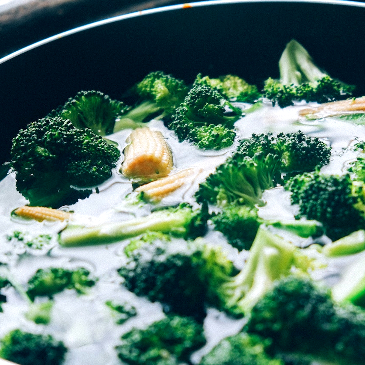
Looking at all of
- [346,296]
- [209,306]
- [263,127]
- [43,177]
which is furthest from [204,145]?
[346,296]

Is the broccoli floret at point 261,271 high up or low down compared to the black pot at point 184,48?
down

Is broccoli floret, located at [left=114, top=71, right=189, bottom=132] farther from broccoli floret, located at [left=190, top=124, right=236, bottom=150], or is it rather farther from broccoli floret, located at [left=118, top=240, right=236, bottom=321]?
broccoli floret, located at [left=118, top=240, right=236, bottom=321]

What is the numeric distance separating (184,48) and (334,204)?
4.25ft

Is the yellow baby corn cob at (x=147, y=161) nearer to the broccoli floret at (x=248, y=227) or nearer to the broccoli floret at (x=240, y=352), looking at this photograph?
the broccoli floret at (x=248, y=227)

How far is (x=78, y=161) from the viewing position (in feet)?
5.70

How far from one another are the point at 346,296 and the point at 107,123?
1.37 meters

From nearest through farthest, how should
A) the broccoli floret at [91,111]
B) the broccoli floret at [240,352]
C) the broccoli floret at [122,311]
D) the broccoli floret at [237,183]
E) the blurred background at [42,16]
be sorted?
the broccoli floret at [240,352]
the broccoli floret at [122,311]
the broccoli floret at [237,183]
the blurred background at [42,16]
the broccoli floret at [91,111]

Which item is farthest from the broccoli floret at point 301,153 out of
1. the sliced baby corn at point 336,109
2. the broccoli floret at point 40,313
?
the broccoli floret at point 40,313

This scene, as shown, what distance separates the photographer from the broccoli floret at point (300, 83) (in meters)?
2.10

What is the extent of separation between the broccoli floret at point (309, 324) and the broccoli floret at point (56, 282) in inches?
21.5

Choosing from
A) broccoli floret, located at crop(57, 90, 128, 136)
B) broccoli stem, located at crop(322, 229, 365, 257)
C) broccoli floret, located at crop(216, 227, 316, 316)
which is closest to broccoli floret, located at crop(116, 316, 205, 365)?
broccoli floret, located at crop(216, 227, 316, 316)

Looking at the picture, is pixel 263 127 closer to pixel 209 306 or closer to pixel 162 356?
pixel 209 306

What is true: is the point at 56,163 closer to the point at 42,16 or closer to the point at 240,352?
the point at 42,16

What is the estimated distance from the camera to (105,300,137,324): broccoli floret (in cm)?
120
